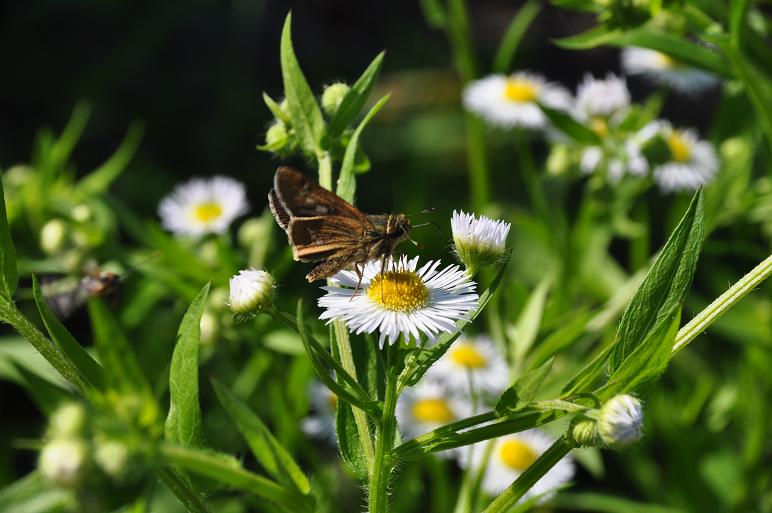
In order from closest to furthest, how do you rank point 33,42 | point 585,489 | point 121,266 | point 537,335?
point 537,335 → point 121,266 → point 585,489 → point 33,42

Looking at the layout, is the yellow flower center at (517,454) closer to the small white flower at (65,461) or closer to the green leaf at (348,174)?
the green leaf at (348,174)

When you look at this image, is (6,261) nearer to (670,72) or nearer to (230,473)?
(230,473)

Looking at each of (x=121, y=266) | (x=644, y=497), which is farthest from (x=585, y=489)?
(x=121, y=266)

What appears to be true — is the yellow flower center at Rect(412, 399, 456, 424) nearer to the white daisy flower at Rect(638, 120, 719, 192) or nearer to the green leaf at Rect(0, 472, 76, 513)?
the white daisy flower at Rect(638, 120, 719, 192)

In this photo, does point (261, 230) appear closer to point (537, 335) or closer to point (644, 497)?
point (537, 335)

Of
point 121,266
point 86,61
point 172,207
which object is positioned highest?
point 86,61

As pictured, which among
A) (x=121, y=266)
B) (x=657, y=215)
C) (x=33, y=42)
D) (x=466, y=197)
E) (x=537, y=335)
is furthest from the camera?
(x=33, y=42)

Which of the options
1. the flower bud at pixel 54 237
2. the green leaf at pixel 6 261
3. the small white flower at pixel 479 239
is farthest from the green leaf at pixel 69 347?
the flower bud at pixel 54 237
